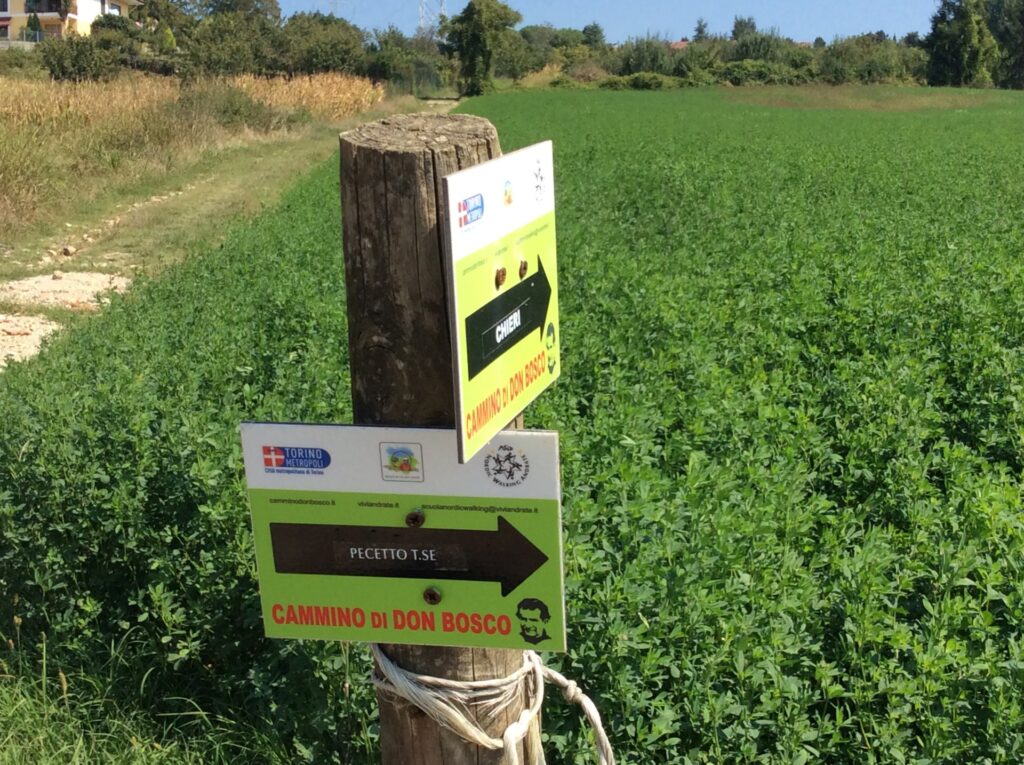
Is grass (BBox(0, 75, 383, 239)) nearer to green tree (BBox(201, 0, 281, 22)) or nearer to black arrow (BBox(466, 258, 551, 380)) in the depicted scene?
black arrow (BBox(466, 258, 551, 380))

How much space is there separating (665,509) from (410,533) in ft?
5.65

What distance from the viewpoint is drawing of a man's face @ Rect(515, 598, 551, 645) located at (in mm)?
2082

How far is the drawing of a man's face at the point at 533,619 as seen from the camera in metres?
2.08

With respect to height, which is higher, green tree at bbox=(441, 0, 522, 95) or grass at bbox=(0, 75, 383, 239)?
green tree at bbox=(441, 0, 522, 95)

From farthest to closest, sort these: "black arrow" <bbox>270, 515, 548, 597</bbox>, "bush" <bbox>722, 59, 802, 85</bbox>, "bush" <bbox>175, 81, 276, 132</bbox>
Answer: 1. "bush" <bbox>722, 59, 802, 85</bbox>
2. "bush" <bbox>175, 81, 276, 132</bbox>
3. "black arrow" <bbox>270, 515, 548, 597</bbox>

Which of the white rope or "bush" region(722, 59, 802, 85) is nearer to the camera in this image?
the white rope

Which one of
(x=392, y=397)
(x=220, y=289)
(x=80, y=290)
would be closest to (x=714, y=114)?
(x=80, y=290)

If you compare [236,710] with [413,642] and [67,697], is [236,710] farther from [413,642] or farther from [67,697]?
[413,642]

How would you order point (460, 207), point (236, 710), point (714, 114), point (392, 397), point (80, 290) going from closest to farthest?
point (460, 207) < point (392, 397) < point (236, 710) < point (80, 290) < point (714, 114)

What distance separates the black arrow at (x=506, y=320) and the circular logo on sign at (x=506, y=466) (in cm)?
18

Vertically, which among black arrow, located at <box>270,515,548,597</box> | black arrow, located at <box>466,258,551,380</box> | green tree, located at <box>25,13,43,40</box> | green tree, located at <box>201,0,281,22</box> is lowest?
black arrow, located at <box>270,515,548,597</box>

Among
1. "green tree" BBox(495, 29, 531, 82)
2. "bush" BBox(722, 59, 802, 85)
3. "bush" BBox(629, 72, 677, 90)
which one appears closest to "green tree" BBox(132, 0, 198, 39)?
"green tree" BBox(495, 29, 531, 82)

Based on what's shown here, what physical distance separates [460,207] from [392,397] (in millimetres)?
434

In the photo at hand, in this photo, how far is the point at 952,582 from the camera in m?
3.55
